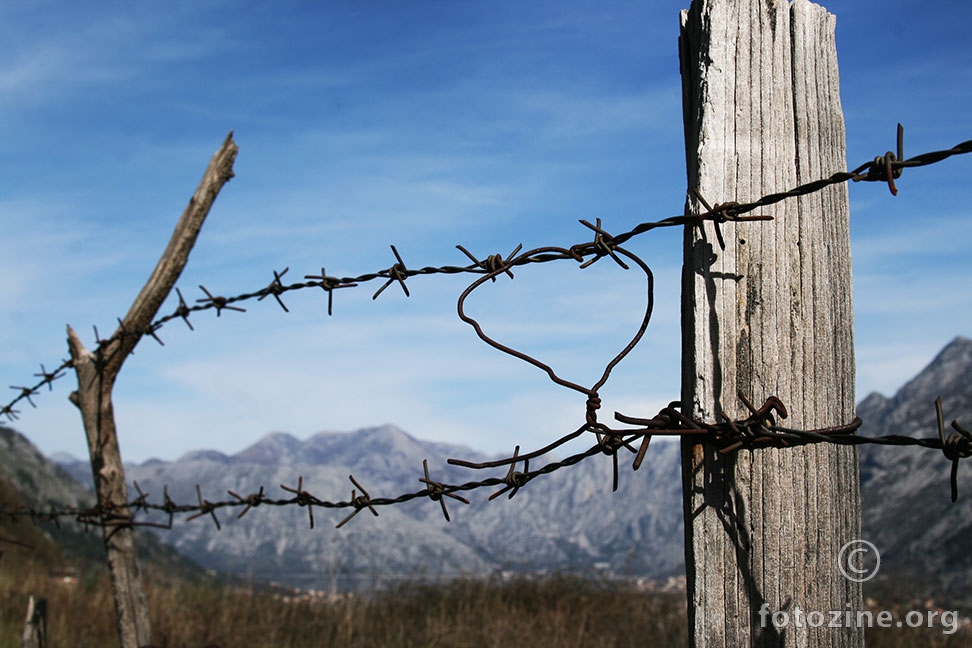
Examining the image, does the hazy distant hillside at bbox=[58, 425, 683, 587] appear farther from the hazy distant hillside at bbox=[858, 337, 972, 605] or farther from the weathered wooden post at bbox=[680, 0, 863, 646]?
the weathered wooden post at bbox=[680, 0, 863, 646]

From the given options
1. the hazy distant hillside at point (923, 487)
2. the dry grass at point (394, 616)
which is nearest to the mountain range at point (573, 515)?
the hazy distant hillside at point (923, 487)

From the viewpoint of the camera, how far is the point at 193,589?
801 cm

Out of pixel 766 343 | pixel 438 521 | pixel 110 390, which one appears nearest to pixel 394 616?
pixel 110 390

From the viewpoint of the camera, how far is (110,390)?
145 inches

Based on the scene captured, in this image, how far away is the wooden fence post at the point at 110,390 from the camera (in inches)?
139

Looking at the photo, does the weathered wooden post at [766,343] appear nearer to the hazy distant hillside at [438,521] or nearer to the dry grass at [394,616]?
the dry grass at [394,616]

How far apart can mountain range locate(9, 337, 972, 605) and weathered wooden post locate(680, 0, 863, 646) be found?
14.8 m

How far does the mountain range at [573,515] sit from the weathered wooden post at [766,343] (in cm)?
1485

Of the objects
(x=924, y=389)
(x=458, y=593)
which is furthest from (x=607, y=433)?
→ (x=924, y=389)

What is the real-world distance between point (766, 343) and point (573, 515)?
75.6 feet

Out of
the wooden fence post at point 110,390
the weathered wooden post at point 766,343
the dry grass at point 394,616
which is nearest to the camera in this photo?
the weathered wooden post at point 766,343

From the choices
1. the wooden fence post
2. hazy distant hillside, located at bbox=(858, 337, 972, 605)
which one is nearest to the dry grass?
the wooden fence post

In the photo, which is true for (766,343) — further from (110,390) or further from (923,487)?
(923,487)

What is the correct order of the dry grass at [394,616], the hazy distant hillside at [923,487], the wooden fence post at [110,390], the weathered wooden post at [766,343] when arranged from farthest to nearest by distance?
the hazy distant hillside at [923,487] → the dry grass at [394,616] → the wooden fence post at [110,390] → the weathered wooden post at [766,343]
